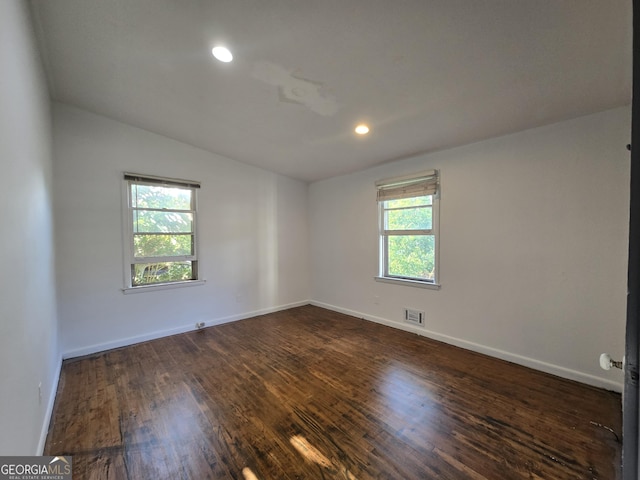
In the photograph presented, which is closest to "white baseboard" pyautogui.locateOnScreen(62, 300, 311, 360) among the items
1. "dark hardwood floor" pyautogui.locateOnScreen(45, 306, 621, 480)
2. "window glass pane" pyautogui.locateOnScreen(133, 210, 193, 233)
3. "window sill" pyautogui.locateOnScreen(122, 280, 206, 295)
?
"dark hardwood floor" pyautogui.locateOnScreen(45, 306, 621, 480)

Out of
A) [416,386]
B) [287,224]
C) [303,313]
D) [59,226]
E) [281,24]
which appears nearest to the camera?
[281,24]

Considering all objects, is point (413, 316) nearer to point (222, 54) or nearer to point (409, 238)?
point (409, 238)

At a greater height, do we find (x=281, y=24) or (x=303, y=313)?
(x=281, y=24)

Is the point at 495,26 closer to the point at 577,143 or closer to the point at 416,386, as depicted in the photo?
the point at 577,143

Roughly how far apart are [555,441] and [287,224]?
4274mm

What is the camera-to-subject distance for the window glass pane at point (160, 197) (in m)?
3.52

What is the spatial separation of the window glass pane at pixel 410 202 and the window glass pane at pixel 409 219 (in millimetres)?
67

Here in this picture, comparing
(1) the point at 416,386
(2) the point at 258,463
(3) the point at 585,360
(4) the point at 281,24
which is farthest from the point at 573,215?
(2) the point at 258,463

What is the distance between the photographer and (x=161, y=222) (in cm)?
372

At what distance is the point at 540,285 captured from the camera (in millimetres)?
2662

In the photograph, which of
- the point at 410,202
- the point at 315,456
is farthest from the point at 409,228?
the point at 315,456

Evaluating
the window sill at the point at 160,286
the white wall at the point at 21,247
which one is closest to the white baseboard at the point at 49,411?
the white wall at the point at 21,247

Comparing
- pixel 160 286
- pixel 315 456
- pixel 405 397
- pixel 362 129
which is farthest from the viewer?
pixel 160 286

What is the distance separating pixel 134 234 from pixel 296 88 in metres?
2.75
